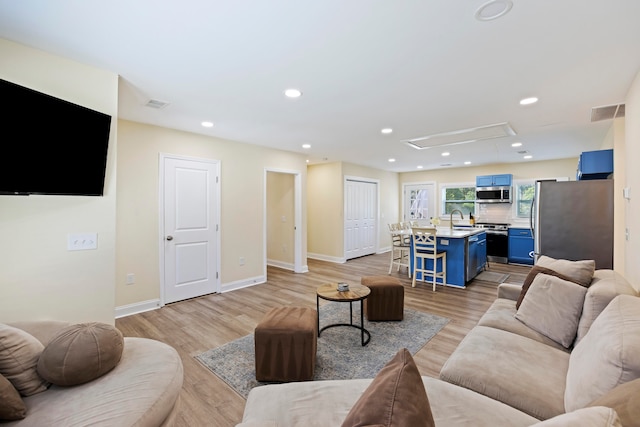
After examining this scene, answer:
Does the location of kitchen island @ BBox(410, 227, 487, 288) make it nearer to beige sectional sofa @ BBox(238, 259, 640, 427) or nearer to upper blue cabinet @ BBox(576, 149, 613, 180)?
upper blue cabinet @ BBox(576, 149, 613, 180)

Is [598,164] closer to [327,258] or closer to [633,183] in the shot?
[633,183]

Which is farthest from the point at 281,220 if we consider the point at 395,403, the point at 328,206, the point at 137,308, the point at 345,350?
the point at 395,403

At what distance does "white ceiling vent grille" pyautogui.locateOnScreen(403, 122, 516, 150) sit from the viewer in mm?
4000

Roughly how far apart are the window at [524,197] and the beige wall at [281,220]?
5760mm

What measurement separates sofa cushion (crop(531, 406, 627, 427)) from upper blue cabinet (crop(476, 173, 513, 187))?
754cm

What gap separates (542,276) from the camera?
2217 mm

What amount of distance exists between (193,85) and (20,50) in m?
1.15

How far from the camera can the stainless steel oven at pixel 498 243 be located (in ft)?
22.4

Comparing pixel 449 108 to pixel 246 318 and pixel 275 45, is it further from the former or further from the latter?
pixel 246 318

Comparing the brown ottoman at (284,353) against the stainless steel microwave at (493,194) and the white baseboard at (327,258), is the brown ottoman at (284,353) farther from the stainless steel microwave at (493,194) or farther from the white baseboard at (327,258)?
the stainless steel microwave at (493,194)

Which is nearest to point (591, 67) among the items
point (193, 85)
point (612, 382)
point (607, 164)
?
point (607, 164)

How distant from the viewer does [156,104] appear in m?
3.11

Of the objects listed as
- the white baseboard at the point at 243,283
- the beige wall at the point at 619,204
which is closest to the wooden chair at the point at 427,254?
the beige wall at the point at 619,204

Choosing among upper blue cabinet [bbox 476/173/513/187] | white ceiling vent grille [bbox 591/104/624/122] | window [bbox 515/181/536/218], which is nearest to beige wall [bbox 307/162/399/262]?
upper blue cabinet [bbox 476/173/513/187]
